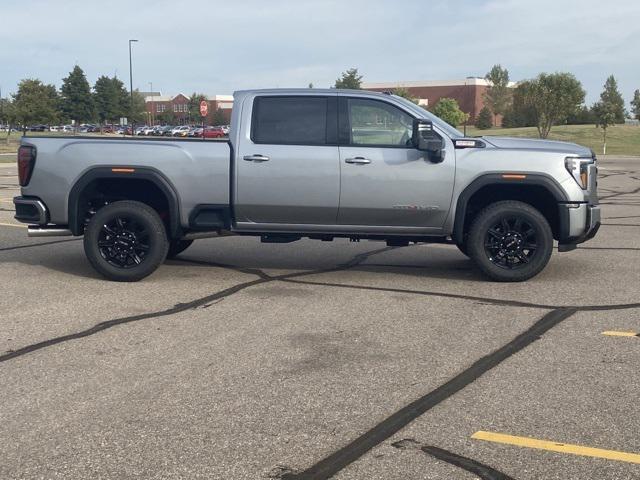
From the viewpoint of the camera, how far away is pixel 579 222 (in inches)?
309

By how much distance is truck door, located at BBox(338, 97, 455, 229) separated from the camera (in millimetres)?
7832

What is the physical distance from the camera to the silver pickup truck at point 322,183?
25.8 feet

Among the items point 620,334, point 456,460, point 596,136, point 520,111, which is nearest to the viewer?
point 456,460

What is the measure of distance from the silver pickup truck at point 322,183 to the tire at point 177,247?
1246mm

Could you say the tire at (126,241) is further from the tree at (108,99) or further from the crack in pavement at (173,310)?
the tree at (108,99)

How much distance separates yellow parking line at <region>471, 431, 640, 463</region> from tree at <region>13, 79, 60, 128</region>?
63.4 m

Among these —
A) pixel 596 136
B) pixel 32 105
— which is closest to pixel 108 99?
pixel 32 105

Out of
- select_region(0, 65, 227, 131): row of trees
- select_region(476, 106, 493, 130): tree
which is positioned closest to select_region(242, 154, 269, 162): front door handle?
select_region(0, 65, 227, 131): row of trees

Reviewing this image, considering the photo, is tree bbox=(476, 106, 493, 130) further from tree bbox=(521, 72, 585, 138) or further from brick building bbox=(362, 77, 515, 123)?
tree bbox=(521, 72, 585, 138)

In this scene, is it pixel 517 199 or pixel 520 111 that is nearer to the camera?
pixel 517 199

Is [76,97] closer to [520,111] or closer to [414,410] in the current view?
[520,111]

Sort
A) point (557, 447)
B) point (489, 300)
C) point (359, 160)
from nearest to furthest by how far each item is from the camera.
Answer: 1. point (557, 447)
2. point (489, 300)
3. point (359, 160)

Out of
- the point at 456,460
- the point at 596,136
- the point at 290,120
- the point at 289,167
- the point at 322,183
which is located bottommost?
the point at 456,460

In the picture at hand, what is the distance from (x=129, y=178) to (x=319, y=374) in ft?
13.0
